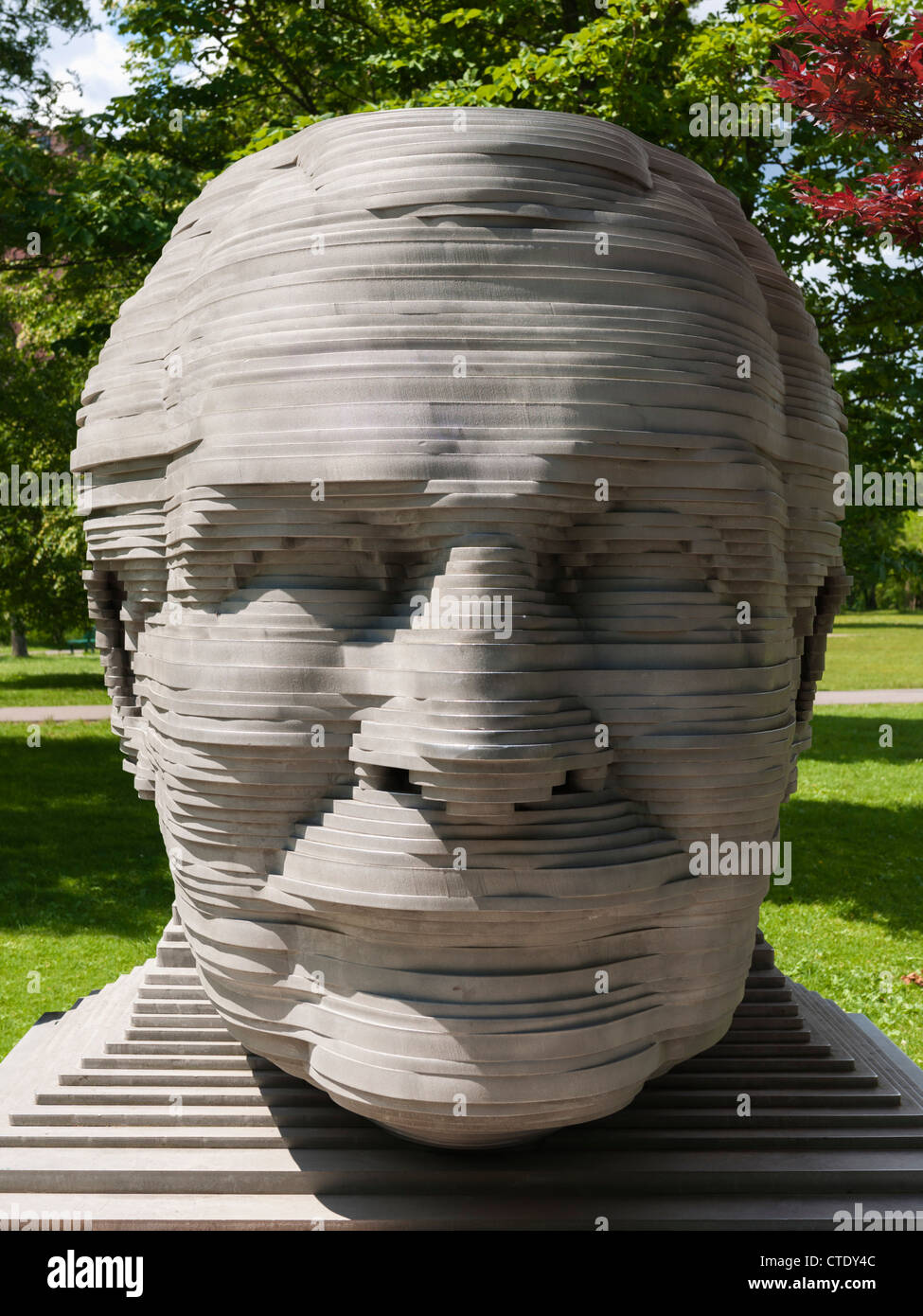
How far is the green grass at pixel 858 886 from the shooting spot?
829 centimetres

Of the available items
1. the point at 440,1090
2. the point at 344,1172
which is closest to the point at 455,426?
the point at 440,1090

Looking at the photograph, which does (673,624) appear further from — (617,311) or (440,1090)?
(440,1090)

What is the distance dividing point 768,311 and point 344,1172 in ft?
11.4

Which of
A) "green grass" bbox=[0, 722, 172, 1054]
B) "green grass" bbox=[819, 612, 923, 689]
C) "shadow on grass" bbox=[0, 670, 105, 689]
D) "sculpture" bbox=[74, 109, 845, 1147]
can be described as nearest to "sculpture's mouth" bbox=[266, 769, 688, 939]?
"sculpture" bbox=[74, 109, 845, 1147]

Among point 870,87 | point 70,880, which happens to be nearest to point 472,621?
point 870,87

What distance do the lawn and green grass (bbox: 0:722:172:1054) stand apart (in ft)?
0.06

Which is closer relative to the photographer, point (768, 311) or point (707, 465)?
point (707, 465)

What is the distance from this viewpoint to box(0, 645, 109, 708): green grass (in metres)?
23.7

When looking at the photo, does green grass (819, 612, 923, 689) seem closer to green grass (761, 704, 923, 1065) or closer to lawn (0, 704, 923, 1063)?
green grass (761, 704, 923, 1065)

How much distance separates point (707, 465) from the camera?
11.4 feet

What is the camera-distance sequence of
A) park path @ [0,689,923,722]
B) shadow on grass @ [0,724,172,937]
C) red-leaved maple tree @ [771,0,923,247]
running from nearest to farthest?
1. red-leaved maple tree @ [771,0,923,247]
2. shadow on grass @ [0,724,172,937]
3. park path @ [0,689,923,722]

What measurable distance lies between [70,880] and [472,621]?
29.0 feet

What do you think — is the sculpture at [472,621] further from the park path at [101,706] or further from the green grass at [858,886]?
the park path at [101,706]

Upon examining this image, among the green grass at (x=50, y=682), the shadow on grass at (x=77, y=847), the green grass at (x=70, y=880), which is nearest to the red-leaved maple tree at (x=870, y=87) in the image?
the green grass at (x=70, y=880)
